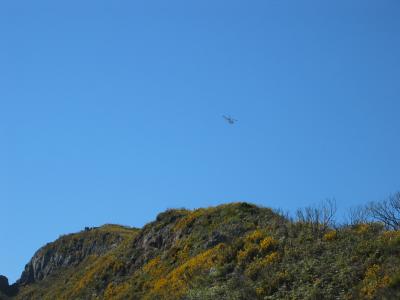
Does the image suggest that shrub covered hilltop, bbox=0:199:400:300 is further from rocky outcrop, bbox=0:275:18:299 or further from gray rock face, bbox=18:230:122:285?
rocky outcrop, bbox=0:275:18:299

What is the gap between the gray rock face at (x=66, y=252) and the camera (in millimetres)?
73375

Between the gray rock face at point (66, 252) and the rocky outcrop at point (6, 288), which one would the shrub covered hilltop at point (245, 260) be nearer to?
the gray rock face at point (66, 252)

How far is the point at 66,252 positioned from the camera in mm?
79750

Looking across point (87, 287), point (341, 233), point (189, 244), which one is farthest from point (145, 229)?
point (341, 233)

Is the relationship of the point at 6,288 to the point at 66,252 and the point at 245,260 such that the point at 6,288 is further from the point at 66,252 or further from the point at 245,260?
the point at 245,260

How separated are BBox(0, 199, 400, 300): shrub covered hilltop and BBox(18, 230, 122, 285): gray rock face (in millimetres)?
13669

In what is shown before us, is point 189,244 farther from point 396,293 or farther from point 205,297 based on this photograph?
point 396,293

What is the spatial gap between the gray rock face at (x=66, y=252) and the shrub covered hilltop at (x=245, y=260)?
44.8ft

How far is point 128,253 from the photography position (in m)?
51.0

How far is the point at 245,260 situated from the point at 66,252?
50.8 metres

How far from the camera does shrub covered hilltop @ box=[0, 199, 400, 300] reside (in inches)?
1033

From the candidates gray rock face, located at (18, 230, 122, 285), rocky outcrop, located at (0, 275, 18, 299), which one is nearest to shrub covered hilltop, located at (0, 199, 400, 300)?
gray rock face, located at (18, 230, 122, 285)

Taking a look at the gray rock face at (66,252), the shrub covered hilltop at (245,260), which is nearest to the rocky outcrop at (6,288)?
the gray rock face at (66,252)

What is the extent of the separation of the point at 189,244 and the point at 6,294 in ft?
143
